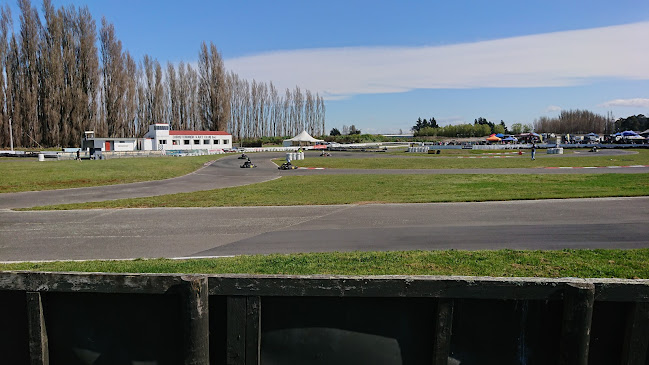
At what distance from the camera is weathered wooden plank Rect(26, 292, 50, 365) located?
4.91 meters

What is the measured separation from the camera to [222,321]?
490 centimetres

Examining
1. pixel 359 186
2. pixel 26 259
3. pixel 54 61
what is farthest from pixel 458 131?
pixel 26 259

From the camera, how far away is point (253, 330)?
188 inches

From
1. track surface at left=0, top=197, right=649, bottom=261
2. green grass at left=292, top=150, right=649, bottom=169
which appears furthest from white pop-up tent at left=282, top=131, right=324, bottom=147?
track surface at left=0, top=197, right=649, bottom=261

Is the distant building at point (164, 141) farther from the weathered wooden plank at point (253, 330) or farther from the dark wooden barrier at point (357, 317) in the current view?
the weathered wooden plank at point (253, 330)

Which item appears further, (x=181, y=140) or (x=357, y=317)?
(x=181, y=140)

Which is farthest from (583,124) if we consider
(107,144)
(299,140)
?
(107,144)

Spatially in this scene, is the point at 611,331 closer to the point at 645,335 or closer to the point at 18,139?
the point at 645,335

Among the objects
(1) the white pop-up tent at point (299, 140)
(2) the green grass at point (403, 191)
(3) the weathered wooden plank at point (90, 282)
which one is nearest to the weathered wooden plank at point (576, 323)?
(3) the weathered wooden plank at point (90, 282)

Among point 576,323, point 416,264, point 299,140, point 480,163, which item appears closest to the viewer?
point 576,323

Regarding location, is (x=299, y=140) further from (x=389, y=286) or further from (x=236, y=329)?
(x=389, y=286)

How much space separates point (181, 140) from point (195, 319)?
268 ft

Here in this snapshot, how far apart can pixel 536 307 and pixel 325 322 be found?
7.11ft

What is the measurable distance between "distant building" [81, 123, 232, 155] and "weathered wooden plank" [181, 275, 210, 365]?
72869mm
